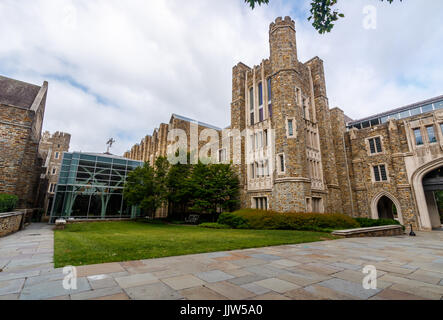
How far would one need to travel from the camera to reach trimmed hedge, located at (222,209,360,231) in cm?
1477

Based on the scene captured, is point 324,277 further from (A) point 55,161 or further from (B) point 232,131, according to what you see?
(A) point 55,161

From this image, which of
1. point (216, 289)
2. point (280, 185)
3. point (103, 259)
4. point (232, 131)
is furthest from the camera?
point (232, 131)

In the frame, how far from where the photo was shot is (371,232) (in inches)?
526

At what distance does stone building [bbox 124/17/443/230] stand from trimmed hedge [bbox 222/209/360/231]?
1.77 meters

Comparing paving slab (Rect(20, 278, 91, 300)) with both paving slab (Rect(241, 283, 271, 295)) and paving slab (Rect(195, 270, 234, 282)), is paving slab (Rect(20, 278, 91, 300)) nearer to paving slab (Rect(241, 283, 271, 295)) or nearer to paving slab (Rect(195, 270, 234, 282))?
paving slab (Rect(195, 270, 234, 282))

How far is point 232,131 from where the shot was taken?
25.0 metres

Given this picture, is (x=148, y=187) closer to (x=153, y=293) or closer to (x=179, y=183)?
(x=179, y=183)

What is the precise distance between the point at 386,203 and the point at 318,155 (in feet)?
46.4

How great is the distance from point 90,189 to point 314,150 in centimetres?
2596

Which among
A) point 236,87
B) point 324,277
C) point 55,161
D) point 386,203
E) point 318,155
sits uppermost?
point 236,87

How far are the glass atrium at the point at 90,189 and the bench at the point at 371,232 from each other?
24.0 m
